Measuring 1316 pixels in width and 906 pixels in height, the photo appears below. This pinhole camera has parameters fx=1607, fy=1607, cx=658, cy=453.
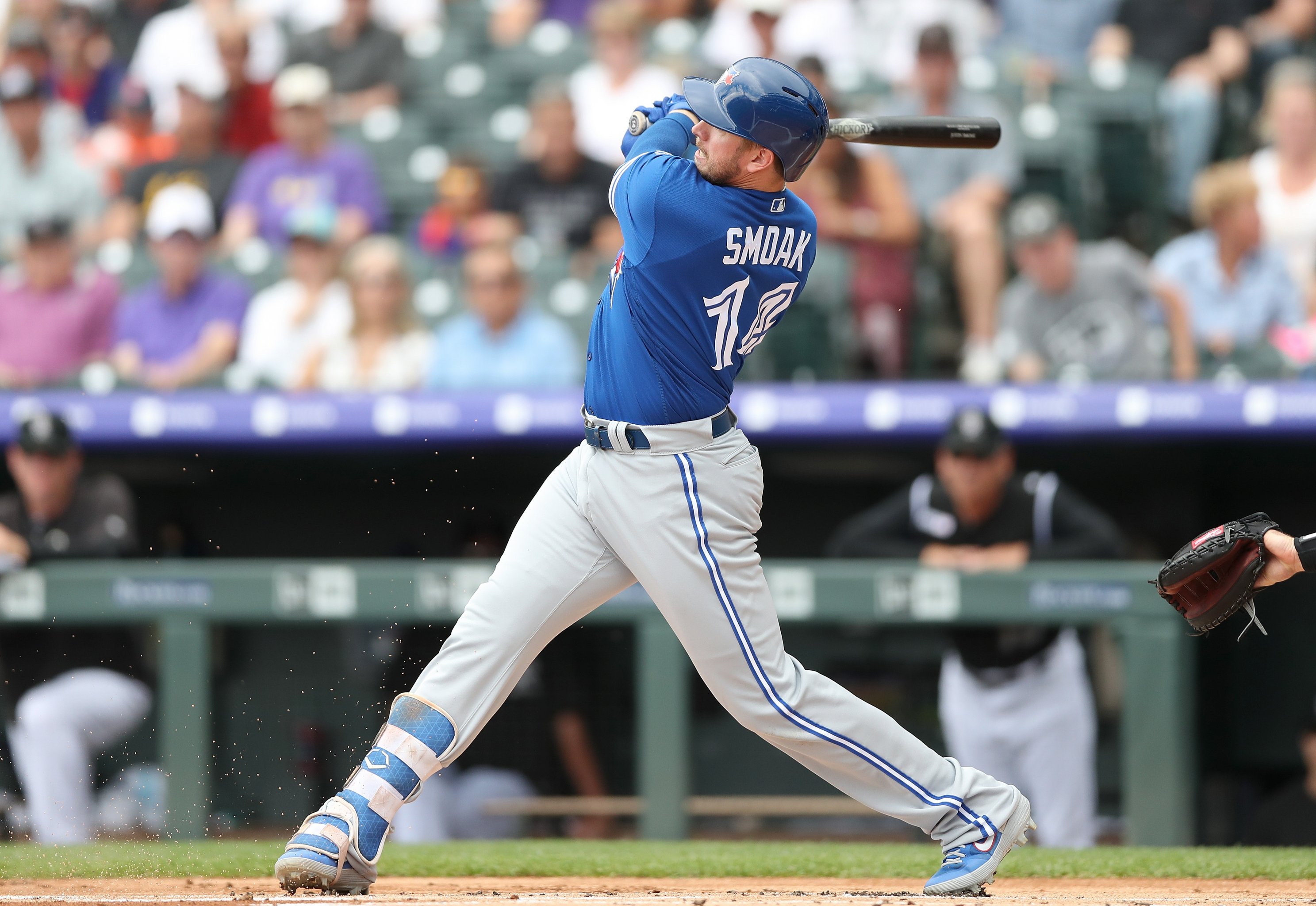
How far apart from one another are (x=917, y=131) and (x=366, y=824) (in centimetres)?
176

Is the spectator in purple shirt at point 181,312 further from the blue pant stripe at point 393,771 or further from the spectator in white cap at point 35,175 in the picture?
the blue pant stripe at point 393,771

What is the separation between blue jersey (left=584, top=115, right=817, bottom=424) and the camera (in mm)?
2928

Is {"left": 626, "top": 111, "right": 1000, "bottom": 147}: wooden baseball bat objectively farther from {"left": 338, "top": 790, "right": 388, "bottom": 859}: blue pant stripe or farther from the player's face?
{"left": 338, "top": 790, "right": 388, "bottom": 859}: blue pant stripe

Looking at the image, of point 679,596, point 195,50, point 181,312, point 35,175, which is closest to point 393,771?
point 679,596

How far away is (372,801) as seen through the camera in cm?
303

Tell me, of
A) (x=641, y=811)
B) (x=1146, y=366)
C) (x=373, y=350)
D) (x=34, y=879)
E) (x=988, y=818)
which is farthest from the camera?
(x=373, y=350)

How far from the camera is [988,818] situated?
126 inches

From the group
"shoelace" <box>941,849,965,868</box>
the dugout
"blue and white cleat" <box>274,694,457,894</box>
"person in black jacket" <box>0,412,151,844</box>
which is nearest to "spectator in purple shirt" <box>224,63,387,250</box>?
the dugout

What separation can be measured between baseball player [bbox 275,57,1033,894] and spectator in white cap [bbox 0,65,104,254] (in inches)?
205

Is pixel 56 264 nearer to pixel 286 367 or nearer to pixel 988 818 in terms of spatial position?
pixel 286 367

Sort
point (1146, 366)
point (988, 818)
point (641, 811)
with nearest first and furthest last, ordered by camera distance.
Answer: point (988, 818), point (641, 811), point (1146, 366)

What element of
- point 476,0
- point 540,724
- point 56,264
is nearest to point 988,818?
point 540,724

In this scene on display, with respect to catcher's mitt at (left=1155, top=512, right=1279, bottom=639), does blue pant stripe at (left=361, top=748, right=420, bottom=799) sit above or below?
below

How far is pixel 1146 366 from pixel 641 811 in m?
2.40
